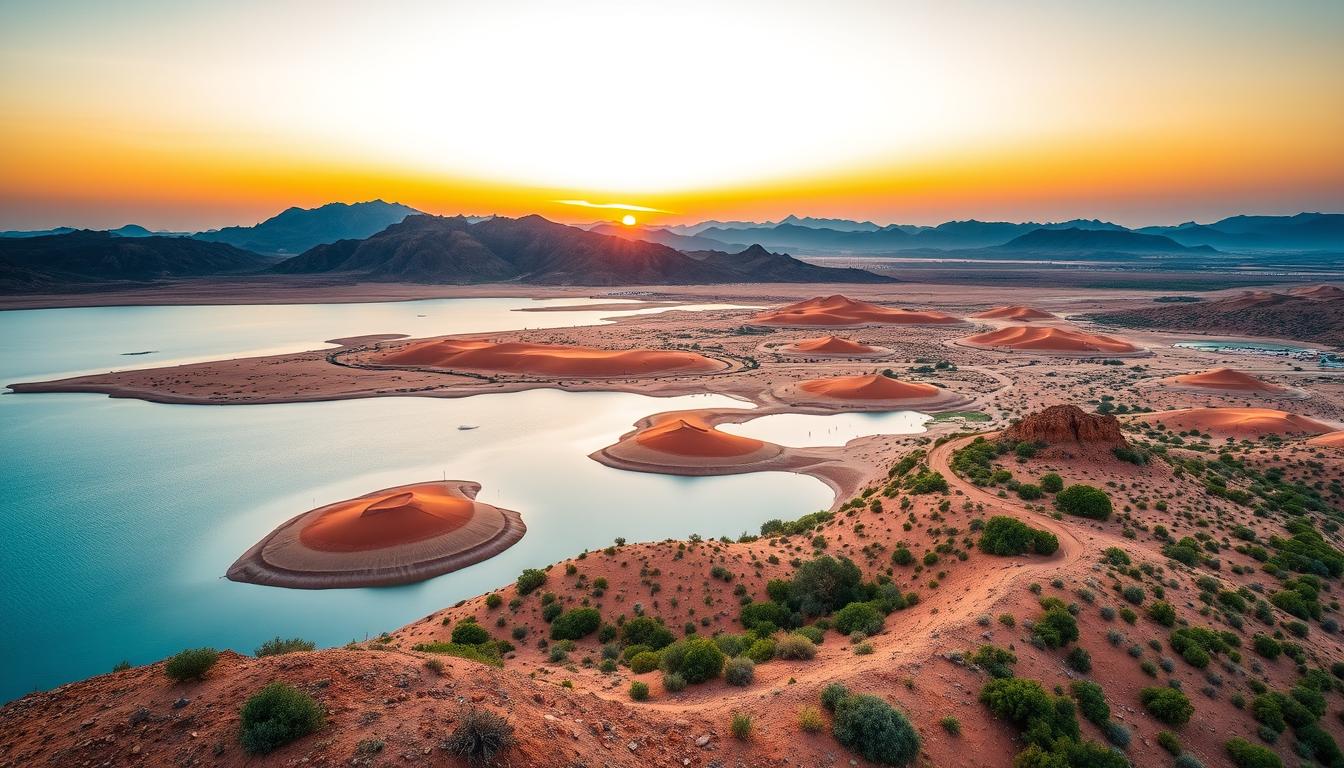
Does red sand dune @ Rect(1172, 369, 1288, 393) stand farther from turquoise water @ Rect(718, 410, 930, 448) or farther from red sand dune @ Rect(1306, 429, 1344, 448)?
turquoise water @ Rect(718, 410, 930, 448)

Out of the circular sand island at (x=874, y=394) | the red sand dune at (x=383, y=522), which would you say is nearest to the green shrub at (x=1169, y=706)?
the red sand dune at (x=383, y=522)

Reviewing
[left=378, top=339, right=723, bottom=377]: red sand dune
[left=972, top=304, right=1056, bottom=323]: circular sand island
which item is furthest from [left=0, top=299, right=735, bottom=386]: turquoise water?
[left=972, top=304, right=1056, bottom=323]: circular sand island

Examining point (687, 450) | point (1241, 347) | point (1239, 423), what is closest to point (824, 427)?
point (687, 450)

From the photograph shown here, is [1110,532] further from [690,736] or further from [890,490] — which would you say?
[690,736]

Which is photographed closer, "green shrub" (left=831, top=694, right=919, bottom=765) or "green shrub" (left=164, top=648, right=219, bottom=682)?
"green shrub" (left=164, top=648, right=219, bottom=682)

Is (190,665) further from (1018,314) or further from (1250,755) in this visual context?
(1018,314)

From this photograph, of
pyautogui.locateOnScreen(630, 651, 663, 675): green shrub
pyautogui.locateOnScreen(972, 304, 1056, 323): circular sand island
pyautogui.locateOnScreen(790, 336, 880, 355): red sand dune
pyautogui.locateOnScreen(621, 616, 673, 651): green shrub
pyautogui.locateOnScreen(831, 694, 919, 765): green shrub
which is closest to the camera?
pyautogui.locateOnScreen(831, 694, 919, 765): green shrub

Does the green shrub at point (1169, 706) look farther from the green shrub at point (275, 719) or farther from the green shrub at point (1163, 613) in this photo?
the green shrub at point (275, 719)
